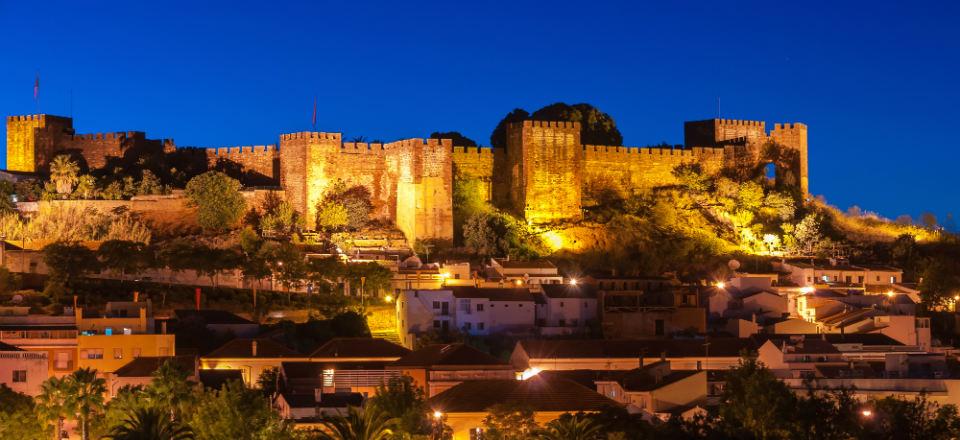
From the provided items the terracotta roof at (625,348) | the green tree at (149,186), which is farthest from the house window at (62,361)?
the green tree at (149,186)

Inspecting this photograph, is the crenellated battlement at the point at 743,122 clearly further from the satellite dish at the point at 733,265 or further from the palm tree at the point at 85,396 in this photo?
the palm tree at the point at 85,396

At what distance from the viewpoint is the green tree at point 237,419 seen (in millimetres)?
35312

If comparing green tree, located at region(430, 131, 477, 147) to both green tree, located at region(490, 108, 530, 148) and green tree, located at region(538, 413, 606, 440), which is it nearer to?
green tree, located at region(490, 108, 530, 148)

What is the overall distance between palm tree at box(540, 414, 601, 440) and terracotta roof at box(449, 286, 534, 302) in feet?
56.5

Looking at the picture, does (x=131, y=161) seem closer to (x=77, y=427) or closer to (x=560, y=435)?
(x=77, y=427)

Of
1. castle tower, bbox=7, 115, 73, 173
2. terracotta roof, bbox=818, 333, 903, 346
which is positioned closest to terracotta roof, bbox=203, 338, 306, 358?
terracotta roof, bbox=818, 333, 903, 346

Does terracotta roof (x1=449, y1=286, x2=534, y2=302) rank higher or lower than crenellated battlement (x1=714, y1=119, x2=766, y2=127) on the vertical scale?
lower

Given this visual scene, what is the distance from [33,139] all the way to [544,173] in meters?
19.9

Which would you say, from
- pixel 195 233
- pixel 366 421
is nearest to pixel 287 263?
pixel 195 233

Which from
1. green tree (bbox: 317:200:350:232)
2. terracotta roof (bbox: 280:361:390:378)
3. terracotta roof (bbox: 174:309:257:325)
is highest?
green tree (bbox: 317:200:350:232)

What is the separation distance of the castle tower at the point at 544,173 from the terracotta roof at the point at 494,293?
26.8ft

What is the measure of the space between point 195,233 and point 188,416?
72.5ft

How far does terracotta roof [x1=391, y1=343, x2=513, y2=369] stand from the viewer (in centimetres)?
4444

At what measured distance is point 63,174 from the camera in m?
63.9
